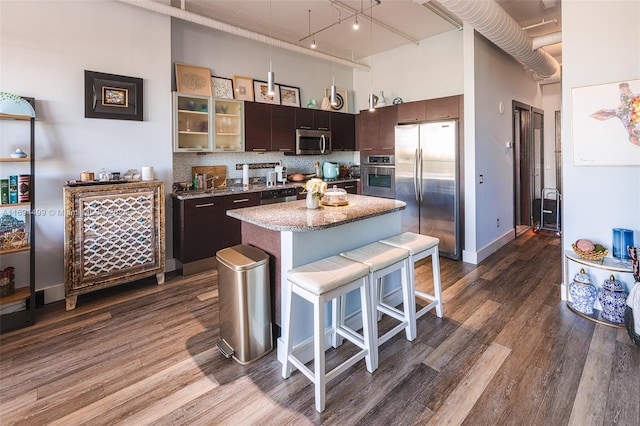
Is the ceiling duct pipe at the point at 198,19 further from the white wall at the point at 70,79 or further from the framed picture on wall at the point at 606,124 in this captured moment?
the framed picture on wall at the point at 606,124

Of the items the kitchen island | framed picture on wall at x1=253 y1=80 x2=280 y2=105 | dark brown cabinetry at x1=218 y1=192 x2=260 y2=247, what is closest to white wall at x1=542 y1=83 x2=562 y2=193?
framed picture on wall at x1=253 y1=80 x2=280 y2=105

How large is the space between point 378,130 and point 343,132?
2.66 ft

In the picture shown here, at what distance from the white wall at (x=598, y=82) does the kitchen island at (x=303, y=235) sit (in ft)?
5.52

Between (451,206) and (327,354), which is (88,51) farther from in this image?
(451,206)

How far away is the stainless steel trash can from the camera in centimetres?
234

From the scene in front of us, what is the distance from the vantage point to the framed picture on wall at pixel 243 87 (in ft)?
16.3

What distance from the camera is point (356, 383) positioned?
7.13 ft

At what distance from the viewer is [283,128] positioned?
5.24m

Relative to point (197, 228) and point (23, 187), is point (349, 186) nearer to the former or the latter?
point (197, 228)

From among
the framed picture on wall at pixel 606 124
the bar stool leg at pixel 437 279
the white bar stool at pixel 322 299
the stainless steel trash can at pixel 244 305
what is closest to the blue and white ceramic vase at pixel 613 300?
the framed picture on wall at pixel 606 124

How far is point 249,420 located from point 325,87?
5559mm

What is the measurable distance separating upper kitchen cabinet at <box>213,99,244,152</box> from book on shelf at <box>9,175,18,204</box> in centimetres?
215

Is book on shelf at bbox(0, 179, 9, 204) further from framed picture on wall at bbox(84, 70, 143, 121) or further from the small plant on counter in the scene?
the small plant on counter

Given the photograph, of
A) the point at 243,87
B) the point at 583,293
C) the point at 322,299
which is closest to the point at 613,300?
the point at 583,293
